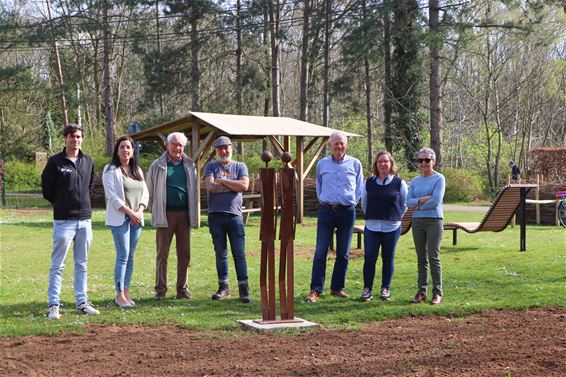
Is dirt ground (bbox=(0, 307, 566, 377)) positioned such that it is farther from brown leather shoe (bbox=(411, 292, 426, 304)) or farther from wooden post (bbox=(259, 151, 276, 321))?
brown leather shoe (bbox=(411, 292, 426, 304))

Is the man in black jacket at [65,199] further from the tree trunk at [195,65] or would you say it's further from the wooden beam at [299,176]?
the tree trunk at [195,65]

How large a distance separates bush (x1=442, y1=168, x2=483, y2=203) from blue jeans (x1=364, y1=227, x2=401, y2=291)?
66.6 ft

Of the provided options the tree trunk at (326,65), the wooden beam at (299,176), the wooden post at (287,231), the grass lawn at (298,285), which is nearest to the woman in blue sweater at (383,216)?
the grass lawn at (298,285)

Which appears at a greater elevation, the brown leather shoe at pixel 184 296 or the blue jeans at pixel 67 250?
the blue jeans at pixel 67 250

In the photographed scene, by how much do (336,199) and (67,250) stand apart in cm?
296

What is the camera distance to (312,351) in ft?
20.3

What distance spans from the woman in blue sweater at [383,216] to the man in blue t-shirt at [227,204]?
4.48 ft

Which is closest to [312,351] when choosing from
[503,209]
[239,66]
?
[503,209]

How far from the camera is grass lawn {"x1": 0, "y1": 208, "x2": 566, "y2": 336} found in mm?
7875

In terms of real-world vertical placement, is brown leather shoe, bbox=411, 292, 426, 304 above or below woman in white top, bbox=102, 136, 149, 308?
below

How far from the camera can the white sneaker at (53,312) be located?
7859 mm

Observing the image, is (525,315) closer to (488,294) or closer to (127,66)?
(488,294)

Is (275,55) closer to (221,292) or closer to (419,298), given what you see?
(221,292)

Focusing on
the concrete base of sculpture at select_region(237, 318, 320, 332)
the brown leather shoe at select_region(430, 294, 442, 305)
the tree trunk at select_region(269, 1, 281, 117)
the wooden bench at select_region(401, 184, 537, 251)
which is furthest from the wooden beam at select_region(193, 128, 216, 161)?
the tree trunk at select_region(269, 1, 281, 117)
